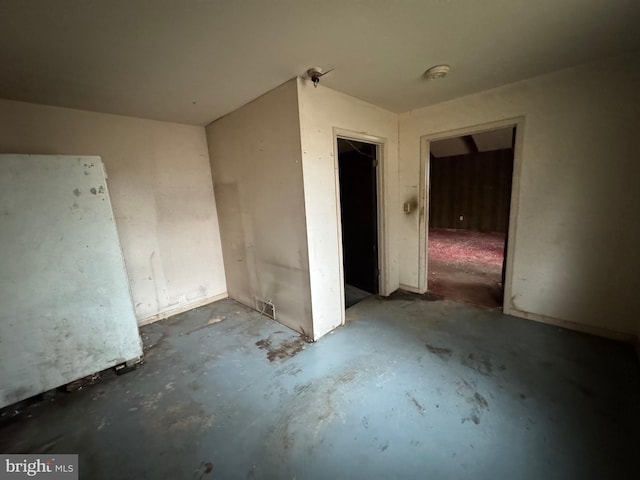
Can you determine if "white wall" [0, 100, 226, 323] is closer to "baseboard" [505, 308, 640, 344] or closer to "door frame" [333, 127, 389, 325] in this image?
"door frame" [333, 127, 389, 325]

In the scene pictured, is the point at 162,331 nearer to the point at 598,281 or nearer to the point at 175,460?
the point at 175,460

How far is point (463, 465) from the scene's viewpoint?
4.10 ft

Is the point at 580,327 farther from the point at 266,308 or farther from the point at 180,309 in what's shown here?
the point at 180,309

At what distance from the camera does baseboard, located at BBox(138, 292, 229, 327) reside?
2.89 m

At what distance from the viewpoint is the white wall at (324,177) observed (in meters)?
2.14

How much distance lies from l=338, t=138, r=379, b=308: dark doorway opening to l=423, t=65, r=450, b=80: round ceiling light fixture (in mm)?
1005

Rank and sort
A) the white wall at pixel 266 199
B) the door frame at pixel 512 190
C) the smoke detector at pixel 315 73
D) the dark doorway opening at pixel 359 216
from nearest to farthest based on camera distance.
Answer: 1. the smoke detector at pixel 315 73
2. the white wall at pixel 266 199
3. the door frame at pixel 512 190
4. the dark doorway opening at pixel 359 216

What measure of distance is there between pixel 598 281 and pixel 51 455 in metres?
4.08

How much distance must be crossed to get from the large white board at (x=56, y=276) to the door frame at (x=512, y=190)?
3.11 m

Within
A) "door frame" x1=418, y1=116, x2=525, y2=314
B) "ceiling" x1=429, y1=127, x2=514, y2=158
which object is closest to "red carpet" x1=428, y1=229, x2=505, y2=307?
"door frame" x1=418, y1=116, x2=525, y2=314

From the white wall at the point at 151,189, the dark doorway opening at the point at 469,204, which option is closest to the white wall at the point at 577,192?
the dark doorway opening at the point at 469,204

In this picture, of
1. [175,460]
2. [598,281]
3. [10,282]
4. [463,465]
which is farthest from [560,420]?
[10,282]

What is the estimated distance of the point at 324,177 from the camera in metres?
2.32

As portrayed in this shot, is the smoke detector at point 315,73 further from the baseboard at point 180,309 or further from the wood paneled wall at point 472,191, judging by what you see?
the wood paneled wall at point 472,191
